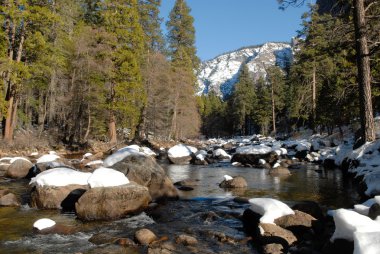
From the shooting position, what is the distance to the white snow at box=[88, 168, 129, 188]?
9422 millimetres

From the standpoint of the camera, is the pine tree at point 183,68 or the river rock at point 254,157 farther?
the pine tree at point 183,68

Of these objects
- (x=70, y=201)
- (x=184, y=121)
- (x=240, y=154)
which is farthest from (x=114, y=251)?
(x=184, y=121)

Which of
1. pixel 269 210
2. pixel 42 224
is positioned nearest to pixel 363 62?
pixel 269 210

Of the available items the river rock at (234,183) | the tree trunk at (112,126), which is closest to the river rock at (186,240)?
the river rock at (234,183)

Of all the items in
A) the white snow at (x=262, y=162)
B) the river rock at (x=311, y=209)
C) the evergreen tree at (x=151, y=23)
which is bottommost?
the river rock at (x=311, y=209)

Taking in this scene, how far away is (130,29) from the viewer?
29.5m

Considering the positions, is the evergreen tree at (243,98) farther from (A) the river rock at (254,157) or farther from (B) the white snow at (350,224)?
(B) the white snow at (350,224)

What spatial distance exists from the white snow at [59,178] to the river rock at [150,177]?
A: 4.55 ft

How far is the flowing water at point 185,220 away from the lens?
22.3 feet

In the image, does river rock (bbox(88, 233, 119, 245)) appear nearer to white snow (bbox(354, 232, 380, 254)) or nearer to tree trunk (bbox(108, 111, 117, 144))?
white snow (bbox(354, 232, 380, 254))

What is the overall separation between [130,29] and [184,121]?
18.8 metres

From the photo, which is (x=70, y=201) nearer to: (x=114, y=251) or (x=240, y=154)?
(x=114, y=251)

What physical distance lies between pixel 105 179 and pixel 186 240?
3379 millimetres

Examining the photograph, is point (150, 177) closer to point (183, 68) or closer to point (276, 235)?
point (276, 235)
